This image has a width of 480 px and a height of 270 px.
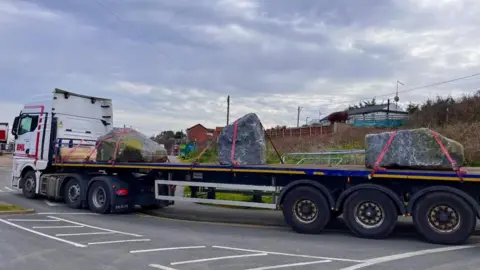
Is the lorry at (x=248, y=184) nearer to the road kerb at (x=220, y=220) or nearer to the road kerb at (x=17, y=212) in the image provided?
the road kerb at (x=220, y=220)

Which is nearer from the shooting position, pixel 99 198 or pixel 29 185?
pixel 99 198

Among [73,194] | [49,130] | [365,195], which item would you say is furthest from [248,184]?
[49,130]

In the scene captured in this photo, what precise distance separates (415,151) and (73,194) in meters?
9.82

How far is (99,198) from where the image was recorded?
1332 centimetres

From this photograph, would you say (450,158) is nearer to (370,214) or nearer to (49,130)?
(370,214)

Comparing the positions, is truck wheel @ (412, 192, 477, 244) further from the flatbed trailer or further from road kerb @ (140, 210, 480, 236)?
road kerb @ (140, 210, 480, 236)

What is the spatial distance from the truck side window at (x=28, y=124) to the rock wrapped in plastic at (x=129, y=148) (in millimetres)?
3273

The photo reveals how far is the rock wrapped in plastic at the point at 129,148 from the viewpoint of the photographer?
518 inches

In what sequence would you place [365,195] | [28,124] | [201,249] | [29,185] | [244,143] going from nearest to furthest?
[201,249] → [365,195] → [244,143] → [28,124] → [29,185]

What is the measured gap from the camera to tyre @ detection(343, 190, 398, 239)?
354 inches

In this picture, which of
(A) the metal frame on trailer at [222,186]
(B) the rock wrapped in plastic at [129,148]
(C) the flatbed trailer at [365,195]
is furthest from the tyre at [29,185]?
(C) the flatbed trailer at [365,195]

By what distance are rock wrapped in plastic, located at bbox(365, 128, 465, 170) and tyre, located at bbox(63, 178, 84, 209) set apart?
28.0ft

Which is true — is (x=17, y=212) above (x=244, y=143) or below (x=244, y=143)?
below

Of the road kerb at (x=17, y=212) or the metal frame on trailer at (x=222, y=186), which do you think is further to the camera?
Result: the road kerb at (x=17, y=212)
